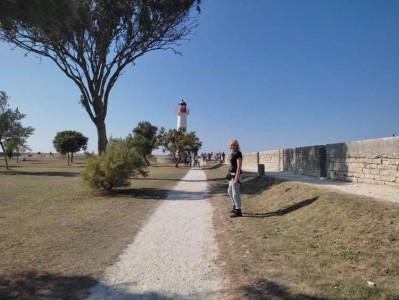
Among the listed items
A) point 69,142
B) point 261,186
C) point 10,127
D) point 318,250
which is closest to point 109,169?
point 261,186

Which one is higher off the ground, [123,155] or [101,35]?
[101,35]

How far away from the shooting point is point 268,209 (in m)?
11.3

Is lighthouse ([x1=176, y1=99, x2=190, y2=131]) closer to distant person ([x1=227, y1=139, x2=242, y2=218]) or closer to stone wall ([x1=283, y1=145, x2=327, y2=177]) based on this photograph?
stone wall ([x1=283, y1=145, x2=327, y2=177])

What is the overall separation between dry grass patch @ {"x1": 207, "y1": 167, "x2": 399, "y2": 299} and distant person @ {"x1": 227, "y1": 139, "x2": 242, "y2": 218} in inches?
18.0

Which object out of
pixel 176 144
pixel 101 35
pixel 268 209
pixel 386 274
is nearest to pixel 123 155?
pixel 268 209

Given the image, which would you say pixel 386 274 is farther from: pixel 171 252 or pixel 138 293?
pixel 171 252

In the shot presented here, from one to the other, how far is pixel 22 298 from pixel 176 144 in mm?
47511

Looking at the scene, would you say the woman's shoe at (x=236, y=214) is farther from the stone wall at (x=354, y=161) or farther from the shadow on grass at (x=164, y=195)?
the shadow on grass at (x=164, y=195)

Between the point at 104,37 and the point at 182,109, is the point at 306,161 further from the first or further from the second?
the point at 182,109

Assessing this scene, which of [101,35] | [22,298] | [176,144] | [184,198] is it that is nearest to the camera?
[22,298]

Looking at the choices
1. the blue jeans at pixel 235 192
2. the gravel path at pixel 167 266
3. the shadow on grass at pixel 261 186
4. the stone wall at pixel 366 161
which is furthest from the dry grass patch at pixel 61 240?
the stone wall at pixel 366 161

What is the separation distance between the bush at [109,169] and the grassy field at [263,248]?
14.9 ft

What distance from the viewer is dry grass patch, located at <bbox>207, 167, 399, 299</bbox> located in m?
4.82

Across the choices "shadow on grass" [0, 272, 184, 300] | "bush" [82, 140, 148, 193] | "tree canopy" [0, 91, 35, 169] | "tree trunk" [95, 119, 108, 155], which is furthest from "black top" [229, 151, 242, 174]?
"tree canopy" [0, 91, 35, 169]
